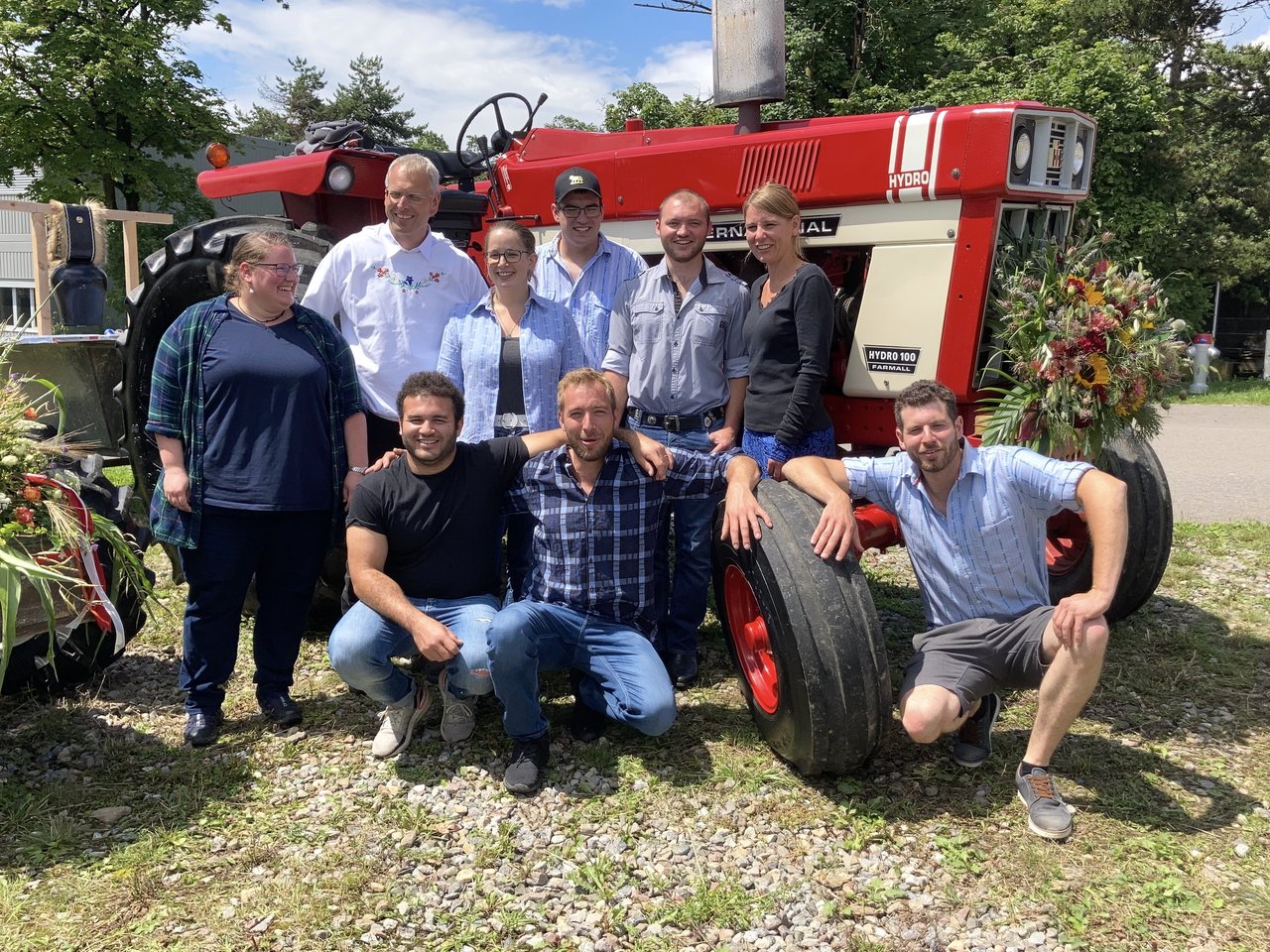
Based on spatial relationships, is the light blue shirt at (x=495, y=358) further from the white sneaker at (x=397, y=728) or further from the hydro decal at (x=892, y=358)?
the hydro decal at (x=892, y=358)

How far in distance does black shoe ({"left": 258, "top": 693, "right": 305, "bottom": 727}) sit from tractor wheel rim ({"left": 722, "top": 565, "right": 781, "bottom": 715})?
148 centimetres

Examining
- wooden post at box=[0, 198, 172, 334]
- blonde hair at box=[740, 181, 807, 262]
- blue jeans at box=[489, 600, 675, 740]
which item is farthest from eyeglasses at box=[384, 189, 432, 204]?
wooden post at box=[0, 198, 172, 334]

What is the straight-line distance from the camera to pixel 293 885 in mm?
2475

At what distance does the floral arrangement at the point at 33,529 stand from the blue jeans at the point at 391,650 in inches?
29.1

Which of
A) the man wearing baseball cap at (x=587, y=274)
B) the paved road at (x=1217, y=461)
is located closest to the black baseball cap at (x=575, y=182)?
the man wearing baseball cap at (x=587, y=274)

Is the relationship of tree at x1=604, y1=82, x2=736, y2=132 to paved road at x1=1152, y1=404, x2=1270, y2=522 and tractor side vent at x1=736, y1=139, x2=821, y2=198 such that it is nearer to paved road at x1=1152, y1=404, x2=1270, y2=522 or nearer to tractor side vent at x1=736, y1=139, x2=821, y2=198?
paved road at x1=1152, y1=404, x2=1270, y2=522

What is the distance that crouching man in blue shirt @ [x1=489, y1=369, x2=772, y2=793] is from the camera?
2.98 meters

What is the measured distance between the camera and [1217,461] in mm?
8828

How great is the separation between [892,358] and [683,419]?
2.44 feet

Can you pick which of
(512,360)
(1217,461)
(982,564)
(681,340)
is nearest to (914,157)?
(681,340)

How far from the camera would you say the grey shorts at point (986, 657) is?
2.82 meters

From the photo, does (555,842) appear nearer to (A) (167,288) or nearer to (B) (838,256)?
(B) (838,256)

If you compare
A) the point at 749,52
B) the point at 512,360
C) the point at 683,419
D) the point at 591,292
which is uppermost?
the point at 749,52

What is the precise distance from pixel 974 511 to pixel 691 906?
1.32 metres
